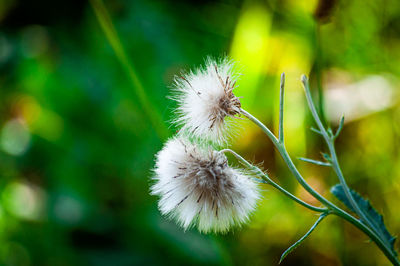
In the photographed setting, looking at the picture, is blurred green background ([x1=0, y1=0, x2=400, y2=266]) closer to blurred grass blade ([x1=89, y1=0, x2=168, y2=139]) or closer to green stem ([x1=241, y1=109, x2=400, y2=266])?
blurred grass blade ([x1=89, y1=0, x2=168, y2=139])

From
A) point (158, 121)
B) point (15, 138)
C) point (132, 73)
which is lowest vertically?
point (15, 138)

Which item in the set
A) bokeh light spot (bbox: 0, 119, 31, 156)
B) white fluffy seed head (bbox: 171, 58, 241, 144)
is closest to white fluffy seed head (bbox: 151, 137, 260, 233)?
white fluffy seed head (bbox: 171, 58, 241, 144)

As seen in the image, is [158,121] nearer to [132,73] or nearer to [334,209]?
[132,73]

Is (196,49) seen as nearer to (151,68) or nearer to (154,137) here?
(151,68)

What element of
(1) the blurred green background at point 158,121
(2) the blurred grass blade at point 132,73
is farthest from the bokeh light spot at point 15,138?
(2) the blurred grass blade at point 132,73

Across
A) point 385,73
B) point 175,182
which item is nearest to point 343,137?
point 385,73

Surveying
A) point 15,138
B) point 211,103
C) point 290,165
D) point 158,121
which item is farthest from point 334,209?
point 15,138
